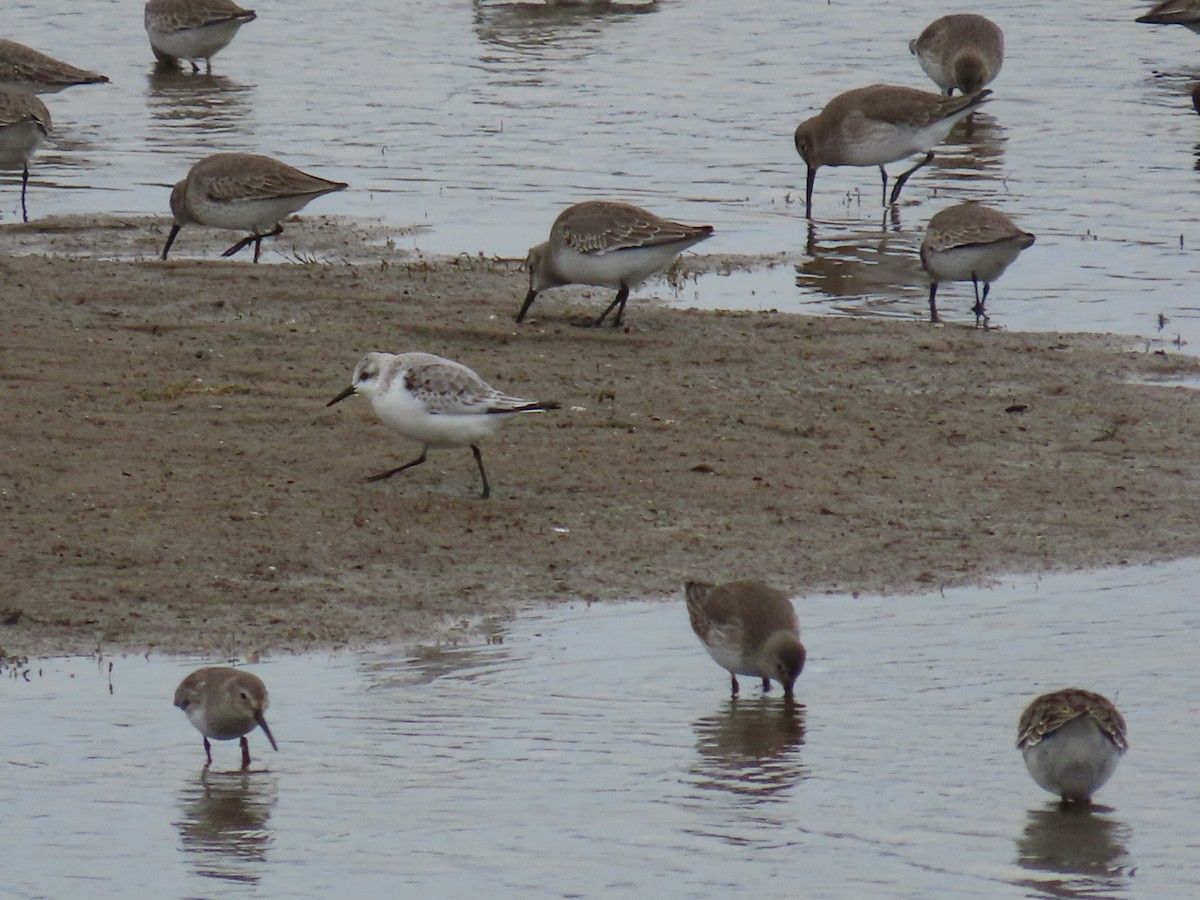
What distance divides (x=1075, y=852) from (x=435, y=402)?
4163 mm

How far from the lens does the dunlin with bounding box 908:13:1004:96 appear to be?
74.8 feet

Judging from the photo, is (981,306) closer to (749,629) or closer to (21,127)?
(749,629)

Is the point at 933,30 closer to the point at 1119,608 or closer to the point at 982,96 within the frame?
the point at 982,96

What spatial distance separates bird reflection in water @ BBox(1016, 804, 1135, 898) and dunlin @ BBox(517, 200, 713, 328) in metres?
6.75

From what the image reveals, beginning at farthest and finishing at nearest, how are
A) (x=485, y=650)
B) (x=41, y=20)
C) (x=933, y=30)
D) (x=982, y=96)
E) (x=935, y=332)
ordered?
1. (x=41, y=20)
2. (x=933, y=30)
3. (x=982, y=96)
4. (x=935, y=332)
5. (x=485, y=650)

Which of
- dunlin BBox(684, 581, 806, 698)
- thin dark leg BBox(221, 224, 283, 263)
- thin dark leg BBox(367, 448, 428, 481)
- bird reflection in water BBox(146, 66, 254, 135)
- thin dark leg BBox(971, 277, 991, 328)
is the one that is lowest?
bird reflection in water BBox(146, 66, 254, 135)

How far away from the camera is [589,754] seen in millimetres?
7281

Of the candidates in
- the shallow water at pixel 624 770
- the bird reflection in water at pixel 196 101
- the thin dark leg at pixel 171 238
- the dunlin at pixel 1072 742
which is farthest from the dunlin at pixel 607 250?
the bird reflection in water at pixel 196 101

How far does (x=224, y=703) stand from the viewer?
7.03 metres

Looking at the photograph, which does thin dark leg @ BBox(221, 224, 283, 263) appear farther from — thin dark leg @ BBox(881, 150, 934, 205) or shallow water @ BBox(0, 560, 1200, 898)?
shallow water @ BBox(0, 560, 1200, 898)

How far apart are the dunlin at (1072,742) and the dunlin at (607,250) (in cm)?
664

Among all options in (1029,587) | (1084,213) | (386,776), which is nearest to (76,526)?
(386,776)

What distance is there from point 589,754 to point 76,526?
10.3 feet

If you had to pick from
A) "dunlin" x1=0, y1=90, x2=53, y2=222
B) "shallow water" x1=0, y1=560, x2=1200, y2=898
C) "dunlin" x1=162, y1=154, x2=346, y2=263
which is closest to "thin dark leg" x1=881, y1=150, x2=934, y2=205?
"dunlin" x1=162, y1=154, x2=346, y2=263
